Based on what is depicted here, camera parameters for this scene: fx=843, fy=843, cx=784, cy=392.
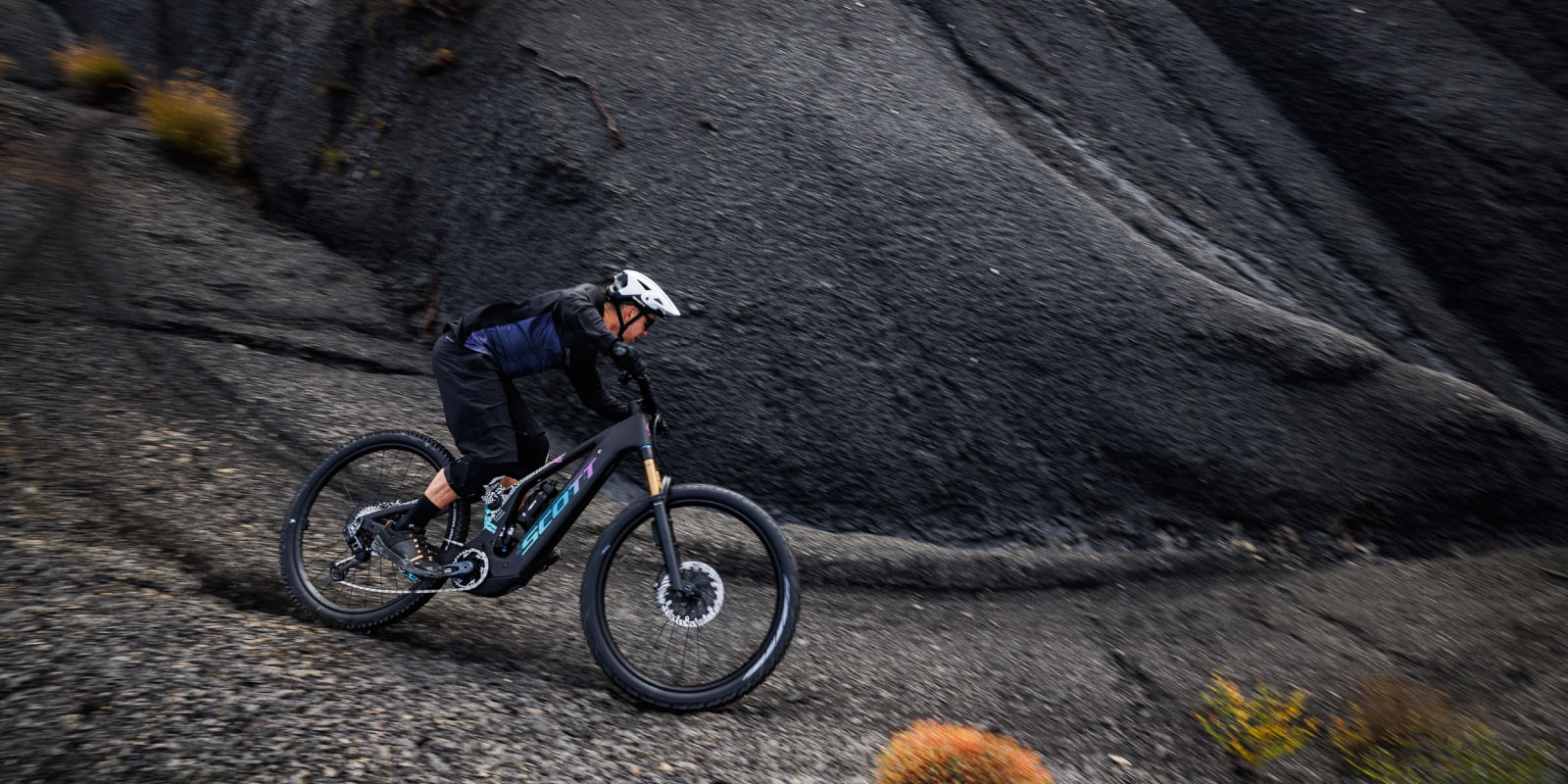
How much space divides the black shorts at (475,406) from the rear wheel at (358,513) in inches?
12.8

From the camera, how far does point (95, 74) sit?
11.1 meters

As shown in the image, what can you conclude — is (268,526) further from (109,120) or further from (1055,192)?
(109,120)

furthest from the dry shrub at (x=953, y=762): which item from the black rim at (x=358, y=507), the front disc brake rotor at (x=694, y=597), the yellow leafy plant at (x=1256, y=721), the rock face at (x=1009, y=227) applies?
the rock face at (x=1009, y=227)

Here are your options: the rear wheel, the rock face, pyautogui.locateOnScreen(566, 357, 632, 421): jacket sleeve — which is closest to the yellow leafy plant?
the rock face

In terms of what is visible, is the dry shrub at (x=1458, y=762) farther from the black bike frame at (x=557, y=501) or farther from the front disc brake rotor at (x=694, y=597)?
the black bike frame at (x=557, y=501)

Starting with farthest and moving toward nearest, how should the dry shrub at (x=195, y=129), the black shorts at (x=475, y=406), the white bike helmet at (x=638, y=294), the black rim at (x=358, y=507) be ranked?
the dry shrub at (x=195, y=129), the black rim at (x=358, y=507), the black shorts at (x=475, y=406), the white bike helmet at (x=638, y=294)

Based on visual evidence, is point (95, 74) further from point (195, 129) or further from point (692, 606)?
point (692, 606)

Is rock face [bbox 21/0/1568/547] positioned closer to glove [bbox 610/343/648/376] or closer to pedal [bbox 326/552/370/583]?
pedal [bbox 326/552/370/583]

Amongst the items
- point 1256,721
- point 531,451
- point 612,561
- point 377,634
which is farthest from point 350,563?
point 1256,721

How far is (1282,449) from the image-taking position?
6.84 meters

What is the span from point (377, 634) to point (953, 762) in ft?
8.98

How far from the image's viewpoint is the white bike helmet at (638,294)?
398 cm

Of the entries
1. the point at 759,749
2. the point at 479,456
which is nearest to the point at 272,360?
the point at 479,456

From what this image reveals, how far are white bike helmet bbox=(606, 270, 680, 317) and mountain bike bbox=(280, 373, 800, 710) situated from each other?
1.30 feet
